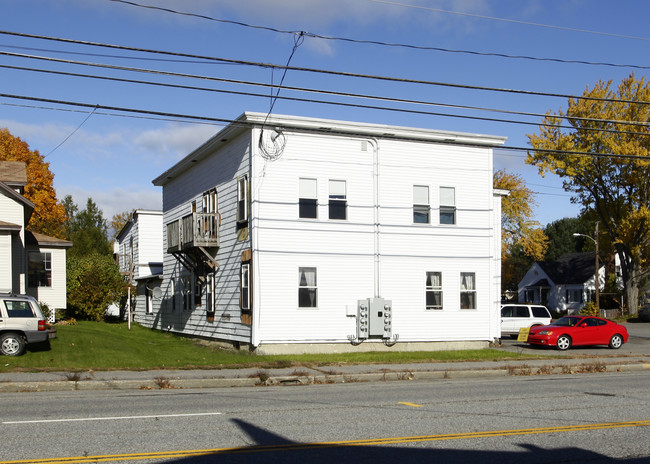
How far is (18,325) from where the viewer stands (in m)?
19.0

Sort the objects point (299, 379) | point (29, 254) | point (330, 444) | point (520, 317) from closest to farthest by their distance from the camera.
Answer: point (330, 444)
point (299, 379)
point (29, 254)
point (520, 317)

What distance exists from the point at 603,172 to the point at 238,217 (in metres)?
36.2

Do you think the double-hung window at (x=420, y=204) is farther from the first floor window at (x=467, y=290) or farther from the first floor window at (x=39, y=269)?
the first floor window at (x=39, y=269)

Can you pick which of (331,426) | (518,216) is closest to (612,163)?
(518,216)

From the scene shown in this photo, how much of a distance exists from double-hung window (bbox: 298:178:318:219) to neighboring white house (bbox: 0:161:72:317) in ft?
39.5

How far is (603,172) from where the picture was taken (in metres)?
51.6

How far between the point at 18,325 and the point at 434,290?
14.4 metres

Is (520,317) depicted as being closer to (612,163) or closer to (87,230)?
(612,163)

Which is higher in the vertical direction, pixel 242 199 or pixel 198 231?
pixel 242 199

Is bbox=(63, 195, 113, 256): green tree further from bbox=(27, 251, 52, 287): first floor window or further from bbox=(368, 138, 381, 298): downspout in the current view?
bbox=(368, 138, 381, 298): downspout

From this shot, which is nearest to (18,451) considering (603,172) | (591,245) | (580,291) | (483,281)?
(483,281)

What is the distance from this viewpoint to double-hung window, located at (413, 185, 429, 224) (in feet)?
84.6

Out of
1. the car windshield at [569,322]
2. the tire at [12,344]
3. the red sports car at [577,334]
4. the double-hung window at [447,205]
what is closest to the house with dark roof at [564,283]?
the red sports car at [577,334]

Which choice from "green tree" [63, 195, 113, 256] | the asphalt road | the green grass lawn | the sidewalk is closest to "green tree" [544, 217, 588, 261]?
"green tree" [63, 195, 113, 256]
